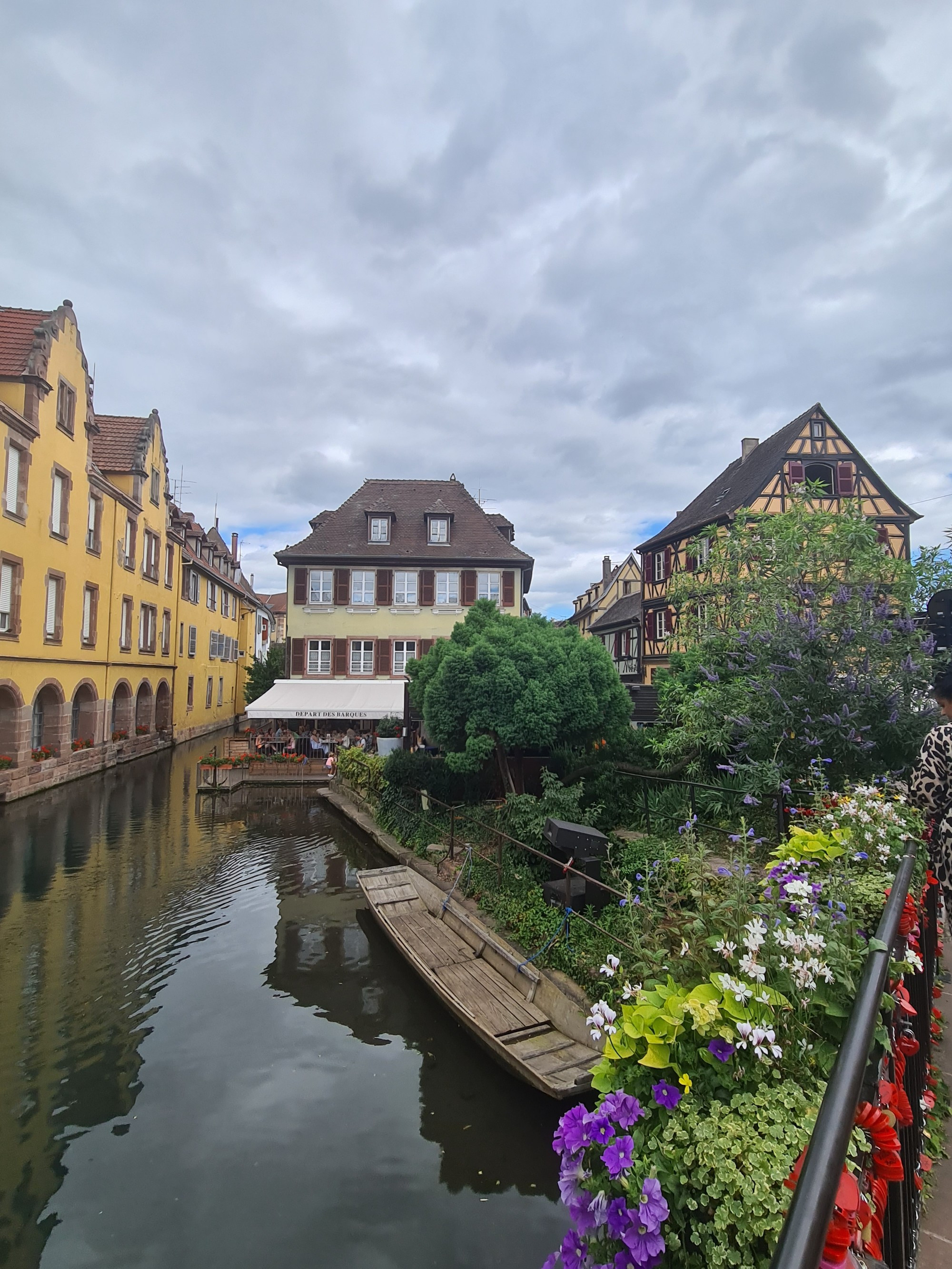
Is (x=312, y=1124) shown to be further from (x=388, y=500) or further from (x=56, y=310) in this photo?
(x=388, y=500)

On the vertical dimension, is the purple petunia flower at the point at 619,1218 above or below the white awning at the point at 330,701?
below

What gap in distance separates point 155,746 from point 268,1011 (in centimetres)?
2561

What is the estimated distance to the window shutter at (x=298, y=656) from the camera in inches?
1117

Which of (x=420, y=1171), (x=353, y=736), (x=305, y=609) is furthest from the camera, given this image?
(x=305, y=609)

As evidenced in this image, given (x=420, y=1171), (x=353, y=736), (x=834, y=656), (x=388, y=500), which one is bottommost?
(x=420, y=1171)

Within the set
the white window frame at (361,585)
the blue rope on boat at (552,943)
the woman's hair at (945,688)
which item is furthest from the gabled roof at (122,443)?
the woman's hair at (945,688)

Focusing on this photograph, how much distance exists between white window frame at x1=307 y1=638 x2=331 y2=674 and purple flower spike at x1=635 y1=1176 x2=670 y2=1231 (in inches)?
1087

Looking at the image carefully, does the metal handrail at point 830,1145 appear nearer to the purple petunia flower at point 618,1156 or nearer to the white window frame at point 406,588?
the purple petunia flower at point 618,1156

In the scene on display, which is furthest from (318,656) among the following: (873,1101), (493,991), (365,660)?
(873,1101)

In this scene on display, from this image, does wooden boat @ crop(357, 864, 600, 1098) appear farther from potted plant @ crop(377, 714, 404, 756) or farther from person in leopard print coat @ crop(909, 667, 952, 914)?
potted plant @ crop(377, 714, 404, 756)

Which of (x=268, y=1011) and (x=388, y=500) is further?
(x=388, y=500)

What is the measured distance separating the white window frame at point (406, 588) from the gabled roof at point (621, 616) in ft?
33.2

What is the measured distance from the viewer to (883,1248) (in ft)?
6.60

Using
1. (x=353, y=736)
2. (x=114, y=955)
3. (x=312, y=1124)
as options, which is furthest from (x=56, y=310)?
(x=312, y=1124)
